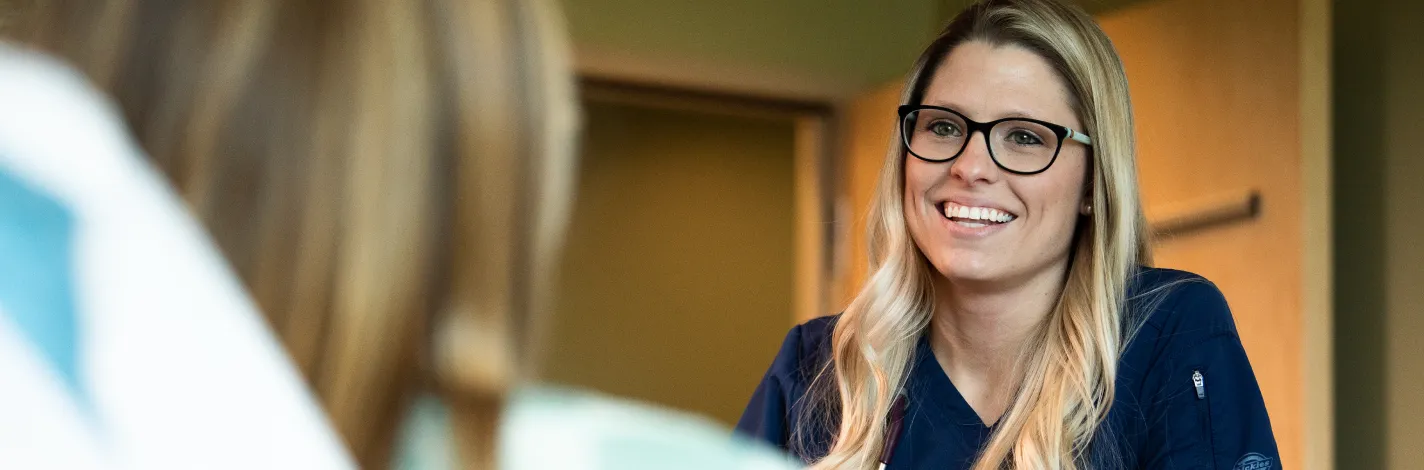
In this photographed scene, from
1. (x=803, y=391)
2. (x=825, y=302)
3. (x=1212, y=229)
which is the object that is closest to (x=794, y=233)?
(x=825, y=302)

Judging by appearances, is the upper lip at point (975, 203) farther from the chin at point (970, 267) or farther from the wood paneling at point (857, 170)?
the wood paneling at point (857, 170)

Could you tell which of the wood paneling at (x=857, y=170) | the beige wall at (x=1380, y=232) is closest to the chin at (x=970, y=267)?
the beige wall at (x=1380, y=232)

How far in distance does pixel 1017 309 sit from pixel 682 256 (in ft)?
11.0

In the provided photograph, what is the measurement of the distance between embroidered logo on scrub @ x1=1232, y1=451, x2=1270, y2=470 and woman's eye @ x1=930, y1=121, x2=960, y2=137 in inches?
16.5

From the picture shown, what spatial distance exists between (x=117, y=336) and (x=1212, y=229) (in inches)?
88.8

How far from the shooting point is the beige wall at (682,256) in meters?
4.74

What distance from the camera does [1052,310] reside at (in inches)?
59.1

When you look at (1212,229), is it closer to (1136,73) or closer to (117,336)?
(1136,73)

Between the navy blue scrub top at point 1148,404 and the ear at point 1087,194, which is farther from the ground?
the ear at point 1087,194

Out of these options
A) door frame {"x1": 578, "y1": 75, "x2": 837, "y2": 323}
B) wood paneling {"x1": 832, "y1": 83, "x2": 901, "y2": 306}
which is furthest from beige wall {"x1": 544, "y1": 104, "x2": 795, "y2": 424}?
wood paneling {"x1": 832, "y1": 83, "x2": 901, "y2": 306}

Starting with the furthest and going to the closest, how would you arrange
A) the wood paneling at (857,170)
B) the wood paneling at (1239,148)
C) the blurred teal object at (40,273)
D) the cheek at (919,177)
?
1. the wood paneling at (857,170)
2. the wood paneling at (1239,148)
3. the cheek at (919,177)
4. the blurred teal object at (40,273)

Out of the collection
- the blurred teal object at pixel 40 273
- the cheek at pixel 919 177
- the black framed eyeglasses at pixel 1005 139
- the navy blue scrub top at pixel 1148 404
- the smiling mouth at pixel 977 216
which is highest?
the black framed eyeglasses at pixel 1005 139

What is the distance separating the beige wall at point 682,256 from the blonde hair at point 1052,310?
318 centimetres

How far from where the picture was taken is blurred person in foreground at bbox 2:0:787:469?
331mm
